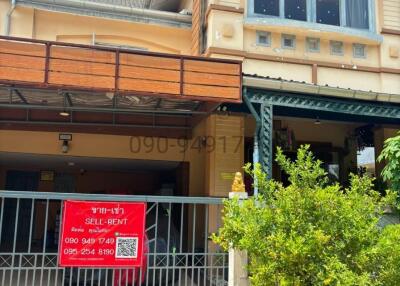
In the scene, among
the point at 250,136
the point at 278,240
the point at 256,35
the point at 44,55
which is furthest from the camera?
the point at 250,136

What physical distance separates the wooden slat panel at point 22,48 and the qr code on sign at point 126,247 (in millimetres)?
3001

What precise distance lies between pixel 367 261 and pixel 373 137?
23.6ft

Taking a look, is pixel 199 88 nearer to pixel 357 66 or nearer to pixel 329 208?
pixel 329 208

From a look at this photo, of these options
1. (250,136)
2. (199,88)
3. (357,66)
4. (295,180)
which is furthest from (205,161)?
(295,180)

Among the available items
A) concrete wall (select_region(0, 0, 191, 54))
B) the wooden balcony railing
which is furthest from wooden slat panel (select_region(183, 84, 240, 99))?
concrete wall (select_region(0, 0, 191, 54))

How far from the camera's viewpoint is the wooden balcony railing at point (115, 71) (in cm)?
639

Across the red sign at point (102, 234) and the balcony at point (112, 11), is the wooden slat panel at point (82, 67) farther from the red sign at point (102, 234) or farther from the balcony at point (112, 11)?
the balcony at point (112, 11)

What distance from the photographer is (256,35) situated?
31.3ft

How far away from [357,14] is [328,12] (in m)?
0.76

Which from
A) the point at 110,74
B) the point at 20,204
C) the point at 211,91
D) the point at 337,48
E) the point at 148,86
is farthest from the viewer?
the point at 20,204

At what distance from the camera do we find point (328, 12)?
991 centimetres

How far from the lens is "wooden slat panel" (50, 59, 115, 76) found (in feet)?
21.4

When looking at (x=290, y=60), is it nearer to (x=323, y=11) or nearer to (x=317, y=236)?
(x=323, y=11)

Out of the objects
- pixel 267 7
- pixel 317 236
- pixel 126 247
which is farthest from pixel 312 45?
pixel 317 236
